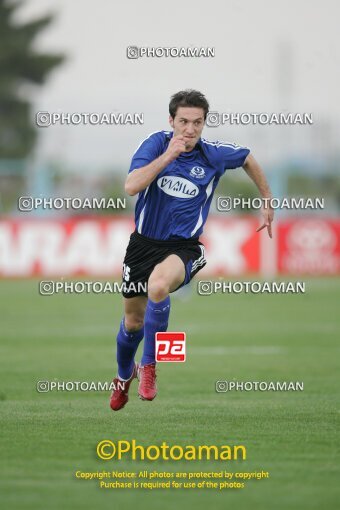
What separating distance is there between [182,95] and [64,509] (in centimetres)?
405

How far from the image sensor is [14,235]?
2981cm

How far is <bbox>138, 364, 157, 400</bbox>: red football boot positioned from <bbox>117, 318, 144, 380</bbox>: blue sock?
581mm

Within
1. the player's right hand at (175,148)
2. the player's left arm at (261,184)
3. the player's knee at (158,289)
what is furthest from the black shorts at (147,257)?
the player's right hand at (175,148)

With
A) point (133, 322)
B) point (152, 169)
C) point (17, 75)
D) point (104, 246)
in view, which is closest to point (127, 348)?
point (133, 322)

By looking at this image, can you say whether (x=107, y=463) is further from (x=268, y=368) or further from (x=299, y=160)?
(x=299, y=160)

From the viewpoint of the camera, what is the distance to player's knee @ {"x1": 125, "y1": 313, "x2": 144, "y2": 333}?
9484 millimetres

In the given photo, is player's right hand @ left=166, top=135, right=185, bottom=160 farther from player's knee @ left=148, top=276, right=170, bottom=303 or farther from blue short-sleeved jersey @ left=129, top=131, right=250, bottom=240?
player's knee @ left=148, top=276, right=170, bottom=303

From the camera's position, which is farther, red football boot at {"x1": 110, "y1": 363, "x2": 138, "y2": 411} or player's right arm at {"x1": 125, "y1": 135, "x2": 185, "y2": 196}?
red football boot at {"x1": 110, "y1": 363, "x2": 138, "y2": 411}

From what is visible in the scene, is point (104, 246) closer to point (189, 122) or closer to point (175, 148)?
point (189, 122)

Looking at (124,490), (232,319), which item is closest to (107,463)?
(124,490)

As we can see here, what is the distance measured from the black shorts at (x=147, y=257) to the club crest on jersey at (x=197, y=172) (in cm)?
54

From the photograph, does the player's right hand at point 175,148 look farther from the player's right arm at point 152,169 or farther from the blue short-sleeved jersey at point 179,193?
the blue short-sleeved jersey at point 179,193

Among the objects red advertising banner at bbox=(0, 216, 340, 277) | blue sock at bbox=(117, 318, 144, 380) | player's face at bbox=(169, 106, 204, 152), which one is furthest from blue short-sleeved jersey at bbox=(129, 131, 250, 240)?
red advertising banner at bbox=(0, 216, 340, 277)

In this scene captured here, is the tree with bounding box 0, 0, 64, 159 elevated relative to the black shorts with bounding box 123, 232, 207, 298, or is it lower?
elevated
